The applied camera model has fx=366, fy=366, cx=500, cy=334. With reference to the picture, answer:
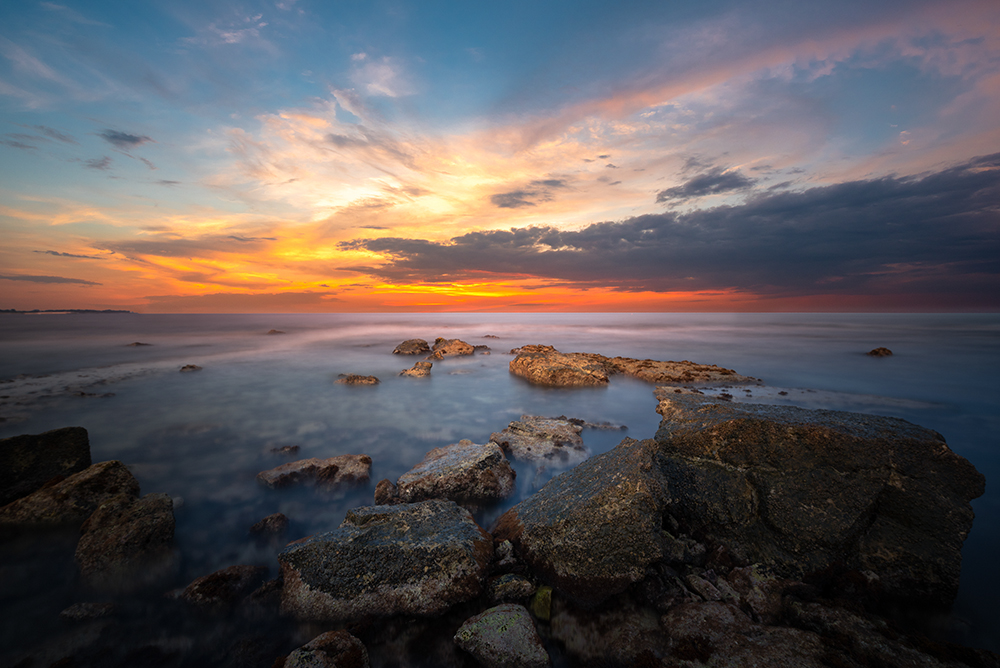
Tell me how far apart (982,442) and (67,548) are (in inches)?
796

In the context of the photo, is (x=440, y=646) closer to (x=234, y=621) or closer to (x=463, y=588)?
(x=463, y=588)

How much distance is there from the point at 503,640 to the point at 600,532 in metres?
1.55

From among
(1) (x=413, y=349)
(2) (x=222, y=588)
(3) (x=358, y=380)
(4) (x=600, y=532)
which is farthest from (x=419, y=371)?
(4) (x=600, y=532)

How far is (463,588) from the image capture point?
13.9 feet

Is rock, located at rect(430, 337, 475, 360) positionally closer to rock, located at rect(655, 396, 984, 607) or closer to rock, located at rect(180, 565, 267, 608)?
rock, located at rect(180, 565, 267, 608)

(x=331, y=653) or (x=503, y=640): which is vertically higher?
(x=331, y=653)

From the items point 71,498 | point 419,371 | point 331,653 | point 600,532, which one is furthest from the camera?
point 419,371

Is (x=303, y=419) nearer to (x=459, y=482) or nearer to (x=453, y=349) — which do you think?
(x=459, y=482)

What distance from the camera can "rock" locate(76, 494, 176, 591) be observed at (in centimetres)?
487

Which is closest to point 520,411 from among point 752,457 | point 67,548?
point 752,457

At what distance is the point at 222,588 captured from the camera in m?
4.61

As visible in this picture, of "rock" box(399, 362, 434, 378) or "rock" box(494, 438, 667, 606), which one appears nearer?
"rock" box(494, 438, 667, 606)

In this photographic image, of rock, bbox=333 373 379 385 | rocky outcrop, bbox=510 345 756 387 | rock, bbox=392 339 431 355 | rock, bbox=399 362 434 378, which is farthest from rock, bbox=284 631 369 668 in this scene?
rock, bbox=392 339 431 355

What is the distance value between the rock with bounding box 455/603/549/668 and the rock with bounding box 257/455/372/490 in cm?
473
